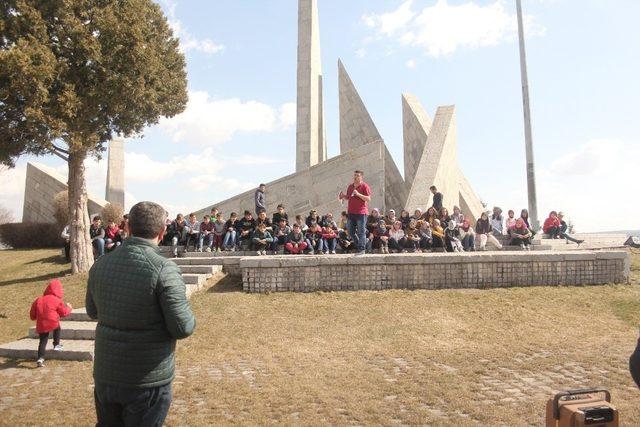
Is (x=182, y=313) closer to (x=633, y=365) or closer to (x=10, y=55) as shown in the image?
(x=633, y=365)

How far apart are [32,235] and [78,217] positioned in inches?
324

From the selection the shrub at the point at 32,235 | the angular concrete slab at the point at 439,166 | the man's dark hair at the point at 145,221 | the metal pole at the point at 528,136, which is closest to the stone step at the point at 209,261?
the angular concrete slab at the point at 439,166

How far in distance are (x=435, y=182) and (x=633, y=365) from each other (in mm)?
15169

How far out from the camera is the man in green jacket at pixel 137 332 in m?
2.60

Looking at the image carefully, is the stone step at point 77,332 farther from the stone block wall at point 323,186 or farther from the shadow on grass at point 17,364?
the stone block wall at point 323,186

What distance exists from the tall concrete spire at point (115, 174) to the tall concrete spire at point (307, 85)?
815 cm

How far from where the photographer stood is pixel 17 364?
281 inches

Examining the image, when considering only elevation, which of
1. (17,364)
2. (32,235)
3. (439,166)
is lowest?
(17,364)

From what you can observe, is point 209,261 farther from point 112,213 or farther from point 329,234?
point 112,213

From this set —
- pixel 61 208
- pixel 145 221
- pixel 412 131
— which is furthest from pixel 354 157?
pixel 145 221

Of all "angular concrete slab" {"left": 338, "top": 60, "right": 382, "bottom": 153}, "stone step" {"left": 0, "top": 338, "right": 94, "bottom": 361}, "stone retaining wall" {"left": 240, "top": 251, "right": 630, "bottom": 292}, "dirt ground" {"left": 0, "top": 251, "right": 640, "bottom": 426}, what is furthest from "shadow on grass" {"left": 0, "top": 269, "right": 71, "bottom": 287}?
"angular concrete slab" {"left": 338, "top": 60, "right": 382, "bottom": 153}

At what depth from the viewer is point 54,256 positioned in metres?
15.4

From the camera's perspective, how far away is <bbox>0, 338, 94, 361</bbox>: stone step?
7.18m

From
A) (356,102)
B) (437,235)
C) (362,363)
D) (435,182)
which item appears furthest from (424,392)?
(356,102)
